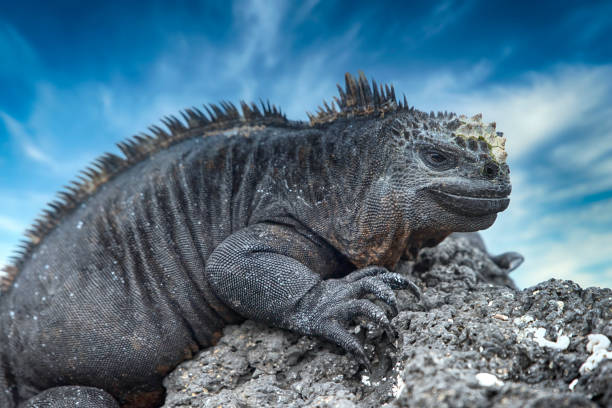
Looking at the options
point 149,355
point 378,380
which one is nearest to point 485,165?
point 378,380

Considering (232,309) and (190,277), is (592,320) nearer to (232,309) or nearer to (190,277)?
(232,309)

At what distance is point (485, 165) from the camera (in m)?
2.96

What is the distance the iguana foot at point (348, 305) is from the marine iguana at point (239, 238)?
12 mm

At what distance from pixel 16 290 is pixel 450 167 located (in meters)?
3.21

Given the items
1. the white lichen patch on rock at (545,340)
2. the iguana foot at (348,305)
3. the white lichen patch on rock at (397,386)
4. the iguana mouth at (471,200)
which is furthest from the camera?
the iguana mouth at (471,200)

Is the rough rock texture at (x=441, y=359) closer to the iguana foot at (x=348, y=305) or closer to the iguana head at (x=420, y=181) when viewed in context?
the iguana foot at (x=348, y=305)

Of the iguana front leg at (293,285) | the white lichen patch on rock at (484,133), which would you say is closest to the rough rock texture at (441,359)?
the iguana front leg at (293,285)

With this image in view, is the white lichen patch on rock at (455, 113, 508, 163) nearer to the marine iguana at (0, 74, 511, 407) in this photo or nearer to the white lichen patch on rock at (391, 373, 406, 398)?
the marine iguana at (0, 74, 511, 407)

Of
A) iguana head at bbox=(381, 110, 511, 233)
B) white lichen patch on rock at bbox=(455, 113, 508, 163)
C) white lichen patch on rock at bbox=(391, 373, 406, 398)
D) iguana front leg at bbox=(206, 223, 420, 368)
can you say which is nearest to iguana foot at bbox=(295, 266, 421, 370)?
iguana front leg at bbox=(206, 223, 420, 368)

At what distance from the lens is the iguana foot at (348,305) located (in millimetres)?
2541

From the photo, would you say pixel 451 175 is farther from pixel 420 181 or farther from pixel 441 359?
pixel 441 359

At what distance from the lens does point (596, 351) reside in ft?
6.49

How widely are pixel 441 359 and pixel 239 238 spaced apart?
1.57m

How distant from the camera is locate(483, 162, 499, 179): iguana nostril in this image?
116 inches
